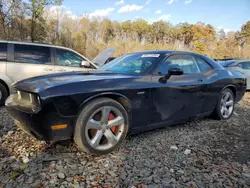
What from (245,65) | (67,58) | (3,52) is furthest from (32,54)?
(245,65)

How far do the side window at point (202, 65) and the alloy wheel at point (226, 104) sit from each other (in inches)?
30.3

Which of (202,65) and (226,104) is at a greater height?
(202,65)

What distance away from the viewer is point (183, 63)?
3688 mm

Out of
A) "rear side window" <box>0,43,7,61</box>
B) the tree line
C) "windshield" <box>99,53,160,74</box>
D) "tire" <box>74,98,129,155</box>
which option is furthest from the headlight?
the tree line

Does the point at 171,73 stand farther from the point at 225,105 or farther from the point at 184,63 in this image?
the point at 225,105

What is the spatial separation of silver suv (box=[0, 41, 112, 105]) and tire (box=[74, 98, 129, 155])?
10.1ft

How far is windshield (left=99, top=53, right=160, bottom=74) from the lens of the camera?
3213 millimetres

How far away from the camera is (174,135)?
341cm

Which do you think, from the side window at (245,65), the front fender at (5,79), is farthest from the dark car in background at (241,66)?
the front fender at (5,79)

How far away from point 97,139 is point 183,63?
214 centimetres

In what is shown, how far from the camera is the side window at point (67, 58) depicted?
564cm

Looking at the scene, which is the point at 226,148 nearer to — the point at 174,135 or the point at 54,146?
the point at 174,135

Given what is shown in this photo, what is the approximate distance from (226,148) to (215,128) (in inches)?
34.9

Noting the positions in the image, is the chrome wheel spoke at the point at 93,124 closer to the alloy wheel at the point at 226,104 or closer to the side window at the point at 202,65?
the side window at the point at 202,65
